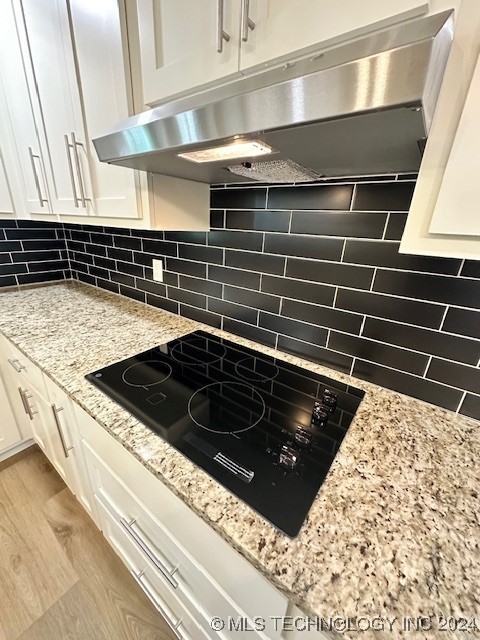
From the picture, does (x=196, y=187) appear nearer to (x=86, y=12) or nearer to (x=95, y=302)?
(x=86, y=12)

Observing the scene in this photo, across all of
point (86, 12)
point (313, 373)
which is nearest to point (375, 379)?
point (313, 373)

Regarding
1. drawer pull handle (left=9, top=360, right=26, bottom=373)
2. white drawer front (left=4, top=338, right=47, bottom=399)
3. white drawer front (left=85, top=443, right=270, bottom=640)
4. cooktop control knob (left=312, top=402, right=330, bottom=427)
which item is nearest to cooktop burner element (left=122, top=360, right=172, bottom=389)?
white drawer front (left=85, top=443, right=270, bottom=640)

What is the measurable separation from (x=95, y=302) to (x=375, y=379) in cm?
146

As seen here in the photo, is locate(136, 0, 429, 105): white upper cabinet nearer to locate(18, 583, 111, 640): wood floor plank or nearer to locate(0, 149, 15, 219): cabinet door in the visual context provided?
locate(0, 149, 15, 219): cabinet door

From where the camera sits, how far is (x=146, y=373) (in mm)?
877

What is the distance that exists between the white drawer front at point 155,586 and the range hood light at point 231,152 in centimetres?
112

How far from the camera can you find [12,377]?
1296 millimetres

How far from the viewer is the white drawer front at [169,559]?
573mm

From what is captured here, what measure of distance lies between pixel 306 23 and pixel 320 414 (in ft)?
2.69

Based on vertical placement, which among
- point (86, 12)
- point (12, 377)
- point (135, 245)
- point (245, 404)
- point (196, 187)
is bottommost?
point (12, 377)

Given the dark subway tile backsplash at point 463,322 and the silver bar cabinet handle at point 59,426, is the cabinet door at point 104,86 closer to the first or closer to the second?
the silver bar cabinet handle at point 59,426

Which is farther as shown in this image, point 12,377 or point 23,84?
point 12,377

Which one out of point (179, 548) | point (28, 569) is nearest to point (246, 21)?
point (179, 548)

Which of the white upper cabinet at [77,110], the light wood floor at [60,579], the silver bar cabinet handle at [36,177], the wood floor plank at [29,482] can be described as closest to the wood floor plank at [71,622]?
the light wood floor at [60,579]
